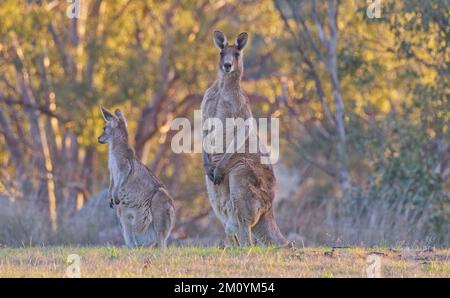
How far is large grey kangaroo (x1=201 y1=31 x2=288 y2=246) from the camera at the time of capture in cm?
1026

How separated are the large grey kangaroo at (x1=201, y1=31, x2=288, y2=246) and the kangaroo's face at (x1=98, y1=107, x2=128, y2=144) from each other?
3.62ft

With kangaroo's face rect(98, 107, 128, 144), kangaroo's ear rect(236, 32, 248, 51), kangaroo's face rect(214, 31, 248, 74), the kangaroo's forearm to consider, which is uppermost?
kangaroo's ear rect(236, 32, 248, 51)

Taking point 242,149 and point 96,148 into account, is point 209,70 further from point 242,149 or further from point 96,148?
point 242,149

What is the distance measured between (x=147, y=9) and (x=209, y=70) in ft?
6.78

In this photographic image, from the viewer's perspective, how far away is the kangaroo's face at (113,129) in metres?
11.8

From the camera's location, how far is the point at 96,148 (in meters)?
22.2

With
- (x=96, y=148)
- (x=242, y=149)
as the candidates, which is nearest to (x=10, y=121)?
(x=96, y=148)

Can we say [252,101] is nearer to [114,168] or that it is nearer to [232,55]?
[114,168]

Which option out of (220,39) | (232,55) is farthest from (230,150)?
(220,39)

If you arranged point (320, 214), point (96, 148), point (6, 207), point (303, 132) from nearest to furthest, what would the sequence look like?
1. point (6, 207)
2. point (320, 214)
3. point (96, 148)
4. point (303, 132)

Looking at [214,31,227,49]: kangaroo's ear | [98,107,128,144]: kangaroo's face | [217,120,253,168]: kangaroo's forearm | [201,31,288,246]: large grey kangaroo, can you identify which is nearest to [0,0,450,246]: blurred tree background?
[98,107,128,144]: kangaroo's face

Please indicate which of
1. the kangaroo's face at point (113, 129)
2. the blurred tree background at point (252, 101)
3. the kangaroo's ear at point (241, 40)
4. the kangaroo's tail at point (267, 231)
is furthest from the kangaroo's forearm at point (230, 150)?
the blurred tree background at point (252, 101)

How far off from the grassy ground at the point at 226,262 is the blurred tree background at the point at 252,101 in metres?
4.07

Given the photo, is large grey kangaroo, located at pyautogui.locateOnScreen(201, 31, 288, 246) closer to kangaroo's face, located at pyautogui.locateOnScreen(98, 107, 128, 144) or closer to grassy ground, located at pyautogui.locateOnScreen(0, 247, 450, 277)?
grassy ground, located at pyautogui.locateOnScreen(0, 247, 450, 277)
